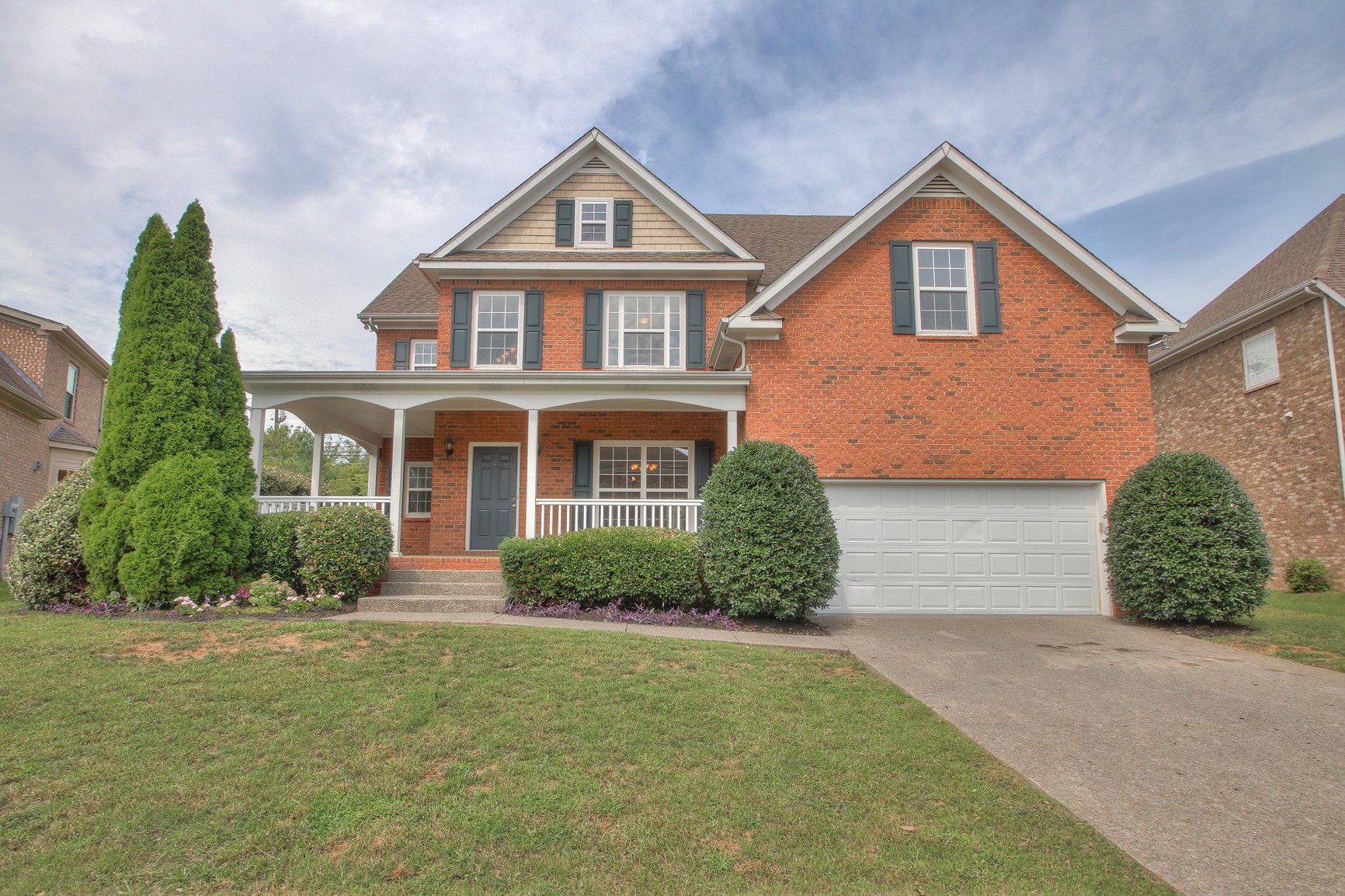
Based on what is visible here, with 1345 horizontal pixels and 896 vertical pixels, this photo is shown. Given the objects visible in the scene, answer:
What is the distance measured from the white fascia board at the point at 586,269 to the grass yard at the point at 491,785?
8.84 metres

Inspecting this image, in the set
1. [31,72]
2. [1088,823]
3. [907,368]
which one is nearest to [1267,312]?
[907,368]

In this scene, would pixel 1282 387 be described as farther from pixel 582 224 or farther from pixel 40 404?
pixel 40 404

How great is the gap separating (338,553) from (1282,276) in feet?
64.8

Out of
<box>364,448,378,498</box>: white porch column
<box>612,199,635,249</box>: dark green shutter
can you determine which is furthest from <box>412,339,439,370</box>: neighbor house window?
<box>612,199,635,249</box>: dark green shutter

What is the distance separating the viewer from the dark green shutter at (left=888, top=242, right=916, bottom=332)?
11039mm

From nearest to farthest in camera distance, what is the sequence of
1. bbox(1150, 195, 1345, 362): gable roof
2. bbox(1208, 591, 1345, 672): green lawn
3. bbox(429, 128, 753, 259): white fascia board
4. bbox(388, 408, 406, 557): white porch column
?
1. bbox(1208, 591, 1345, 672): green lawn
2. bbox(388, 408, 406, 557): white porch column
3. bbox(429, 128, 753, 259): white fascia board
4. bbox(1150, 195, 1345, 362): gable roof

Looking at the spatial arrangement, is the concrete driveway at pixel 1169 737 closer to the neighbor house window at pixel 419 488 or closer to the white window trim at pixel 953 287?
the white window trim at pixel 953 287

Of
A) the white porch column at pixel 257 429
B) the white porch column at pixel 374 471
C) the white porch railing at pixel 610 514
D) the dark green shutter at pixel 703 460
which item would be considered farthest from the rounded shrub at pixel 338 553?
the white porch column at pixel 374 471

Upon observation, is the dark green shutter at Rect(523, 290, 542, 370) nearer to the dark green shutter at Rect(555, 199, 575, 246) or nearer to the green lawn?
the dark green shutter at Rect(555, 199, 575, 246)

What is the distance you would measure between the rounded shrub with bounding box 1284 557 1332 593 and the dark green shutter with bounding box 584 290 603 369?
14310 mm

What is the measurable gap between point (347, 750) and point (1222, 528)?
10.5 m

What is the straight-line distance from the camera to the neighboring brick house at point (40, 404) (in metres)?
16.0

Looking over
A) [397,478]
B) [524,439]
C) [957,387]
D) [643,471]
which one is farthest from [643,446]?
[957,387]

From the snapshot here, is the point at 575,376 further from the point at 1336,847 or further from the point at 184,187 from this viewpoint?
the point at 1336,847
